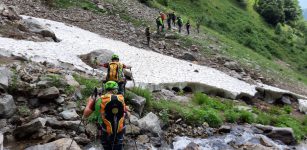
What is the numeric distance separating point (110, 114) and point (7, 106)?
4.63 m

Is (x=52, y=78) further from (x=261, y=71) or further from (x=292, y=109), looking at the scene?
(x=261, y=71)

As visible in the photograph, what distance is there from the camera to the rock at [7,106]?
40.3ft

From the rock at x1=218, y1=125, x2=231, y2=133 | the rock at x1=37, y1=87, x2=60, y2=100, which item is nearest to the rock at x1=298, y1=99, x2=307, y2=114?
the rock at x1=218, y1=125, x2=231, y2=133

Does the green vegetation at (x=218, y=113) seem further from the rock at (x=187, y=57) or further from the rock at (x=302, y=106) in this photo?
the rock at (x=187, y=57)

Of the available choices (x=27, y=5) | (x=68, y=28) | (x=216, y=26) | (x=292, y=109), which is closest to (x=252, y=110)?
(x=292, y=109)

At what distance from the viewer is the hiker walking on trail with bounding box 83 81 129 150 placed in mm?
9586

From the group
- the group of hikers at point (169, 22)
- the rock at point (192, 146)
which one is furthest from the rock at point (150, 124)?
the group of hikers at point (169, 22)

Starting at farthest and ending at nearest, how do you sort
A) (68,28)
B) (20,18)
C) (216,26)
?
(216,26) → (68,28) → (20,18)

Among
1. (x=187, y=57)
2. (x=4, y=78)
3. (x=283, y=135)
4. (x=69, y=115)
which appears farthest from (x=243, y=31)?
(x=4, y=78)

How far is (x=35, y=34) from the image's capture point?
24.1 meters

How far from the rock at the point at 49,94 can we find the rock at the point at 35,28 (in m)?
11.3

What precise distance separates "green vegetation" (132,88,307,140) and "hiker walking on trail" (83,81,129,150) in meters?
6.17

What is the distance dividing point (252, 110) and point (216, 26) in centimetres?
3280

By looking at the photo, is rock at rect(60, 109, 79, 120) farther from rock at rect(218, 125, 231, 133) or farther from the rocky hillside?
rock at rect(218, 125, 231, 133)
